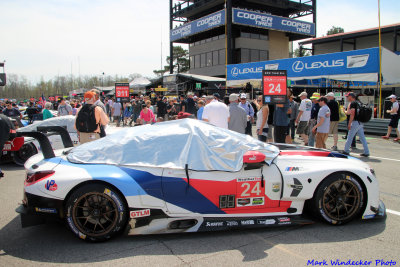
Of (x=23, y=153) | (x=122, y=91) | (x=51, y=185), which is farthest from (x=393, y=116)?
(x=122, y=91)

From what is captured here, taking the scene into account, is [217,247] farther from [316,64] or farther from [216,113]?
[316,64]

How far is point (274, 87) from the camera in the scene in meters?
8.05

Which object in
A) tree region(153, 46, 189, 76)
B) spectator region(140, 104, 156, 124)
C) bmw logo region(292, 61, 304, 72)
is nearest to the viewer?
spectator region(140, 104, 156, 124)

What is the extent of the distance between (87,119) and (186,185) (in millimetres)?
3330

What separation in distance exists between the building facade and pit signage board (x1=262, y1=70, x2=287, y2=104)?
2553 centimetres

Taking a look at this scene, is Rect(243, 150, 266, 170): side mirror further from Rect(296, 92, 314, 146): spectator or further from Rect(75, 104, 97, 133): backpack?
Rect(296, 92, 314, 146): spectator

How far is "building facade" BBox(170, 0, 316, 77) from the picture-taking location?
33.8m

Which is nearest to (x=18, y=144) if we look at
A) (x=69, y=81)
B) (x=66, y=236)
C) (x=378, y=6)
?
(x=66, y=236)

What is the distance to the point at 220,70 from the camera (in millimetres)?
37094

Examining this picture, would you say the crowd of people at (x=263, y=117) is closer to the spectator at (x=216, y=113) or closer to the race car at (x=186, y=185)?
the spectator at (x=216, y=113)

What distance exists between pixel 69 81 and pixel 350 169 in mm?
85274

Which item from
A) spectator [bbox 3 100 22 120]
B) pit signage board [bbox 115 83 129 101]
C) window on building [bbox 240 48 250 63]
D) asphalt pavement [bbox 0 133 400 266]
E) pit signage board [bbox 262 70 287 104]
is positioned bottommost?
asphalt pavement [bbox 0 133 400 266]

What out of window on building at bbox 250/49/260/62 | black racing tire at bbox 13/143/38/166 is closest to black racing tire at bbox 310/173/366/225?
black racing tire at bbox 13/143/38/166

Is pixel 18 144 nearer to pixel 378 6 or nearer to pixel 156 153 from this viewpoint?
pixel 156 153
